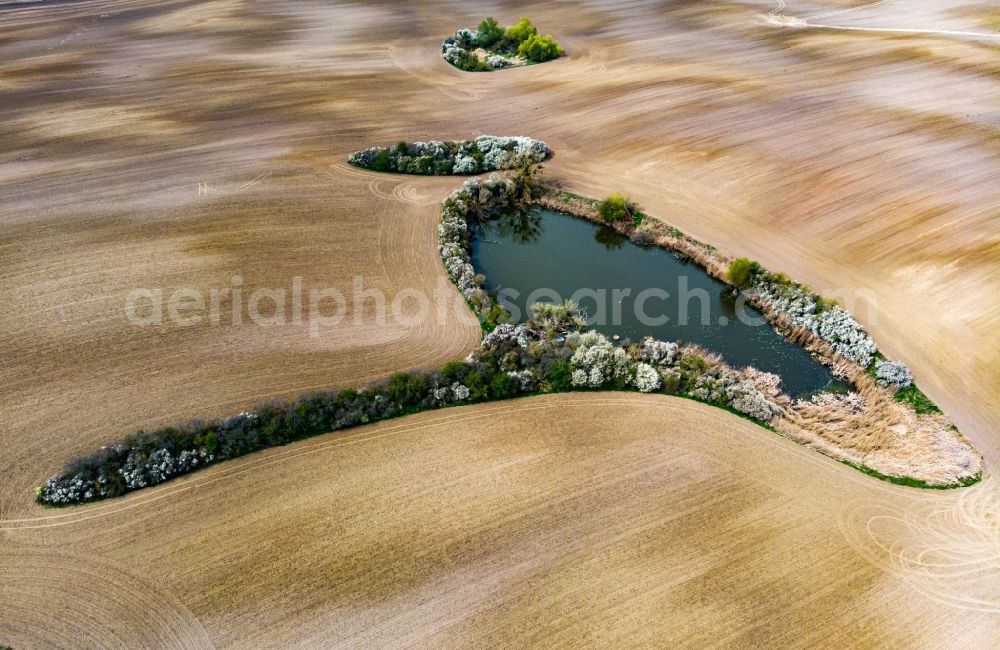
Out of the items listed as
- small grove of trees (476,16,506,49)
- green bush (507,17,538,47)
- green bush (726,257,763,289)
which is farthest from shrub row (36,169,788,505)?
small grove of trees (476,16,506,49)

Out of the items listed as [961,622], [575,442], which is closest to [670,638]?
[575,442]

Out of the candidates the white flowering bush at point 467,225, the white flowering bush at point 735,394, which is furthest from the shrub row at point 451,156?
the white flowering bush at point 735,394

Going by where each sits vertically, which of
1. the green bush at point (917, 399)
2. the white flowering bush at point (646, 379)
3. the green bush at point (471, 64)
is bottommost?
the green bush at point (917, 399)

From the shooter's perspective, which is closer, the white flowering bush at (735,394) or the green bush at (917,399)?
the white flowering bush at (735,394)

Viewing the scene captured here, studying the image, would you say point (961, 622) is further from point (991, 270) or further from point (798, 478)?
point (991, 270)

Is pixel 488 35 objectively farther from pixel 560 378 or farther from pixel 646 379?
pixel 646 379

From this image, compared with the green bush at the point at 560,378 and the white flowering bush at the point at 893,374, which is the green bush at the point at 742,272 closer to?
the white flowering bush at the point at 893,374
